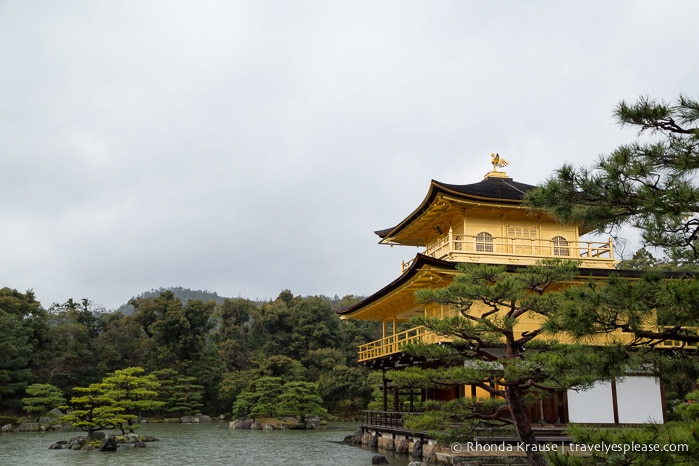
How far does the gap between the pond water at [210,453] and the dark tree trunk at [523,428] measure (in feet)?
20.2

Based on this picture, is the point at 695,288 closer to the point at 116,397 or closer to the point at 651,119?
the point at 651,119

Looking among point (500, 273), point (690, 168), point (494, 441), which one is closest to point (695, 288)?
point (690, 168)

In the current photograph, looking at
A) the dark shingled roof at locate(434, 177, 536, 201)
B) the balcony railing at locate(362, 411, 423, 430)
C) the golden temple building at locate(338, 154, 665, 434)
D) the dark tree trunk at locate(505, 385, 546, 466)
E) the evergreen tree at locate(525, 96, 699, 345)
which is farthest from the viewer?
the balcony railing at locate(362, 411, 423, 430)

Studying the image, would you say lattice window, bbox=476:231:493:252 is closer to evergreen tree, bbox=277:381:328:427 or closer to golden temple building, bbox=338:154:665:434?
golden temple building, bbox=338:154:665:434

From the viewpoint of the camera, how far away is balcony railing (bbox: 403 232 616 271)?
16.6 metres

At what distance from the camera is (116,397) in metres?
21.6

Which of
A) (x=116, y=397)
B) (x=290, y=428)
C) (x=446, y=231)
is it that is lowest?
(x=290, y=428)

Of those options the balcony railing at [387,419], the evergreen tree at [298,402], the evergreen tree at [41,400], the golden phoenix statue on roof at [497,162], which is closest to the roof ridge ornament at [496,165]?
the golden phoenix statue on roof at [497,162]

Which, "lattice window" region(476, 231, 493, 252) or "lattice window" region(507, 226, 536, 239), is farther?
"lattice window" region(507, 226, 536, 239)

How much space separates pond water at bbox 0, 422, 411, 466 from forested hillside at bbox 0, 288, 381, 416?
12.4 m

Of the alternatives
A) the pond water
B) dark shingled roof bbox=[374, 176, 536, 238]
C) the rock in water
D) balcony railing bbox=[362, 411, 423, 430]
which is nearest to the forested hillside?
the pond water

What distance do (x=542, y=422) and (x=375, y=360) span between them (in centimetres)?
696

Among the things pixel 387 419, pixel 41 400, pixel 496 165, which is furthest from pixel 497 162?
pixel 41 400

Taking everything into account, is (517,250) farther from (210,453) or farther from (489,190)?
(210,453)
